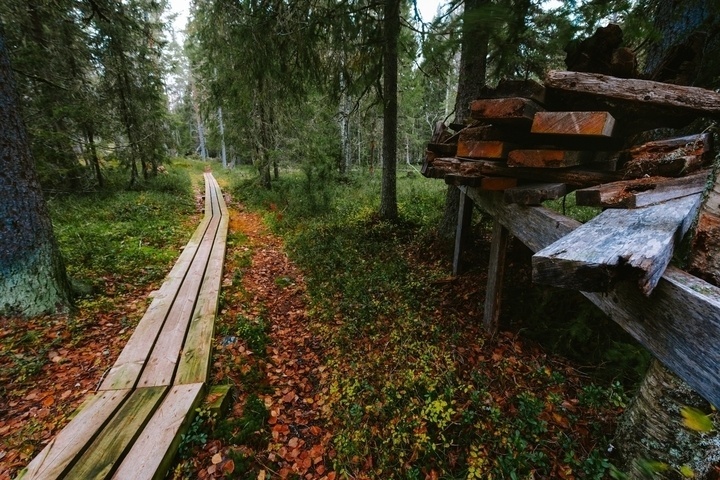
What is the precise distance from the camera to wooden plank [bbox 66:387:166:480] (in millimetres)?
2686

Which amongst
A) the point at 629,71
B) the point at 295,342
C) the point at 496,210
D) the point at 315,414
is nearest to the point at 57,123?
the point at 295,342

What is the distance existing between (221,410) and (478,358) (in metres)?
3.23

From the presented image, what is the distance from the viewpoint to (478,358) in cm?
411

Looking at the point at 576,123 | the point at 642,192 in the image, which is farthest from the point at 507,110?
the point at 642,192

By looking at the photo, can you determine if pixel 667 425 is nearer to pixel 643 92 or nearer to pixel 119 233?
pixel 643 92

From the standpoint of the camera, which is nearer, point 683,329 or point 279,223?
point 683,329

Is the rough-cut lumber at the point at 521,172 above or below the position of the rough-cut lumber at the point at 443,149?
below

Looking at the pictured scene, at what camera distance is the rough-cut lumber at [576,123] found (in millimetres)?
2143

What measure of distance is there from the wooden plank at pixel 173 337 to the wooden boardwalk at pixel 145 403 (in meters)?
0.01

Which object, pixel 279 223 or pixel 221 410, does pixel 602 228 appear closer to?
pixel 221 410

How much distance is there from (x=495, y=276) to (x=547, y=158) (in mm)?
2091

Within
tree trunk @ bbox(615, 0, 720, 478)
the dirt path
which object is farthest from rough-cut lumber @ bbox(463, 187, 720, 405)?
the dirt path

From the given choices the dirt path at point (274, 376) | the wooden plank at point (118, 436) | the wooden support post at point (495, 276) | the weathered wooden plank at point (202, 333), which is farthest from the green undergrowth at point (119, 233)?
the wooden support post at point (495, 276)

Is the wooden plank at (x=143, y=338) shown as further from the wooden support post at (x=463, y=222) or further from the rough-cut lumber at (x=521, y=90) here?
the wooden support post at (x=463, y=222)
